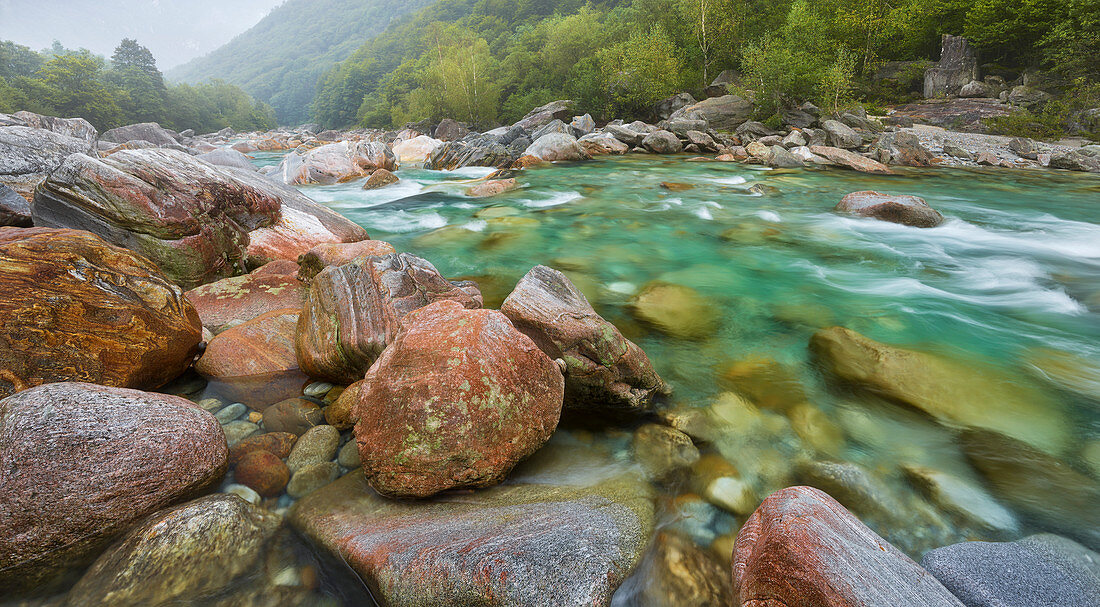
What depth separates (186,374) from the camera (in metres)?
3.81

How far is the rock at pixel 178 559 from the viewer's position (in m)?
2.07

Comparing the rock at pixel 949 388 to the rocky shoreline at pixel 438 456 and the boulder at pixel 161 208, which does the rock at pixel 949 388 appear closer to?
the rocky shoreline at pixel 438 456

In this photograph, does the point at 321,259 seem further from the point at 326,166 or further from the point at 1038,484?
the point at 326,166

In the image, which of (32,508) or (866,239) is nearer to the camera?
(32,508)

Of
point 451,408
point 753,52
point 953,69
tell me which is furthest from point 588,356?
point 953,69

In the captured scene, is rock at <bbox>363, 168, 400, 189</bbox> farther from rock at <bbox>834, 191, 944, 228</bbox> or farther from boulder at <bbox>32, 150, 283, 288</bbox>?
rock at <bbox>834, 191, 944, 228</bbox>

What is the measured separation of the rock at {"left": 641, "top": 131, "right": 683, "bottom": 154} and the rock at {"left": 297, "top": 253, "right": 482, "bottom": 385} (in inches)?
758

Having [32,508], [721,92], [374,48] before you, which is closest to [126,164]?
[32,508]

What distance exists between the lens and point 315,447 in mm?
3037

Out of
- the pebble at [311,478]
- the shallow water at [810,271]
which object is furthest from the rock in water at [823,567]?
the pebble at [311,478]

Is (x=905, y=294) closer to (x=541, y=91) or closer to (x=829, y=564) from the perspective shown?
(x=829, y=564)

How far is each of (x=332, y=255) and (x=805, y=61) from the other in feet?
89.7

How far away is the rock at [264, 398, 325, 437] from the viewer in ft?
10.7

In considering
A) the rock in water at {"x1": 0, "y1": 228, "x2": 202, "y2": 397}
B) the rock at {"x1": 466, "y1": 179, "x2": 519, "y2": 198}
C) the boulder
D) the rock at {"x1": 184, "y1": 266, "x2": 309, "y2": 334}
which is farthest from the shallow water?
the rock in water at {"x1": 0, "y1": 228, "x2": 202, "y2": 397}
